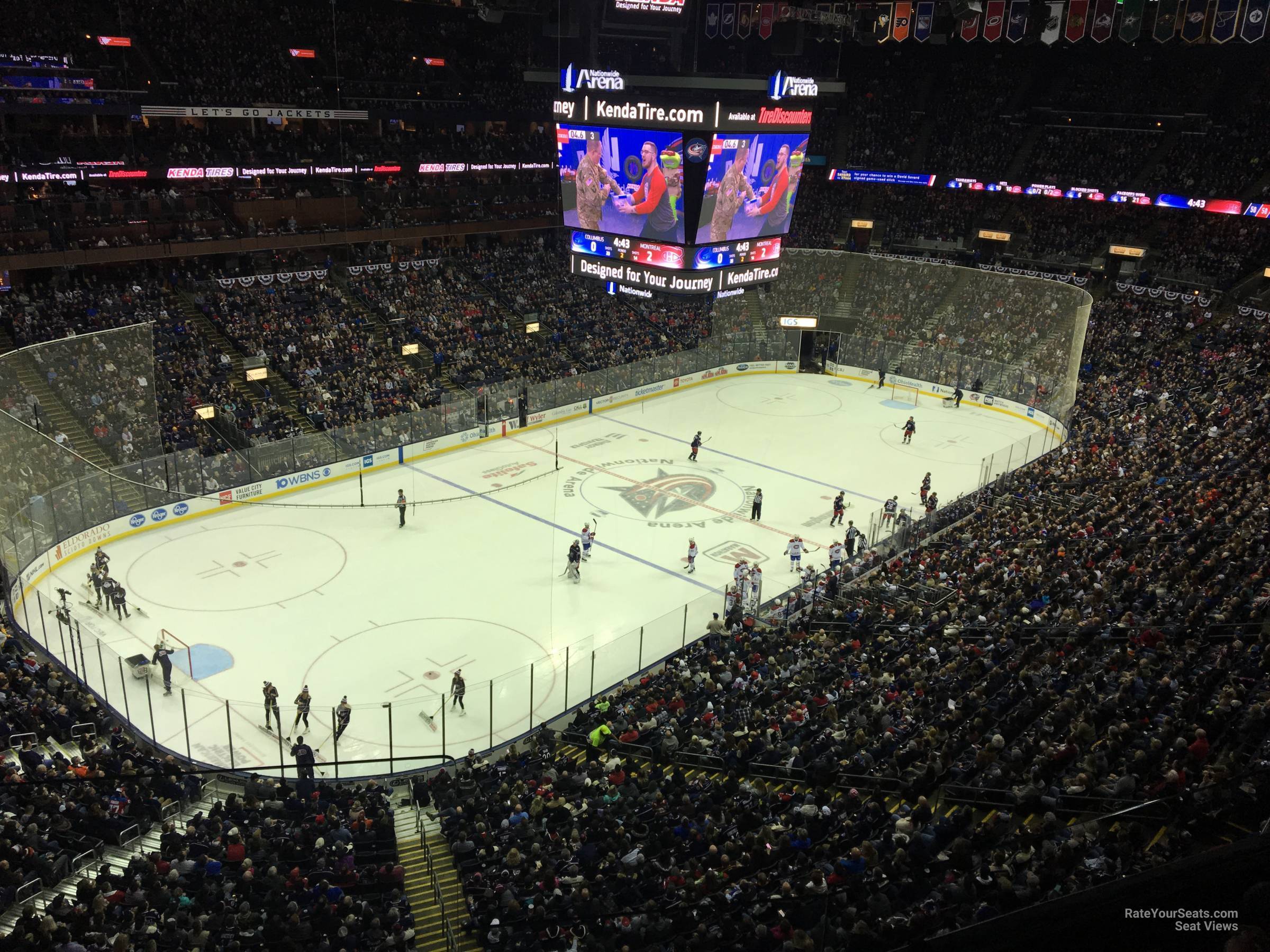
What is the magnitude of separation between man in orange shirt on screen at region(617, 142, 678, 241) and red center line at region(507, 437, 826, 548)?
8376 mm

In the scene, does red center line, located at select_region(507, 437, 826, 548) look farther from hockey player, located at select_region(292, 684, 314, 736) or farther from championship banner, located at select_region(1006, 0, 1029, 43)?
championship banner, located at select_region(1006, 0, 1029, 43)

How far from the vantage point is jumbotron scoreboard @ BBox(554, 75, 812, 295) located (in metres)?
28.2

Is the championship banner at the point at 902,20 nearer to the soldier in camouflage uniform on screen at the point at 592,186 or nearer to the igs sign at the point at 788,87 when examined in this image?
the igs sign at the point at 788,87

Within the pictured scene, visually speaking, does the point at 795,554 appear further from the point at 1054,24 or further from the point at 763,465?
the point at 1054,24

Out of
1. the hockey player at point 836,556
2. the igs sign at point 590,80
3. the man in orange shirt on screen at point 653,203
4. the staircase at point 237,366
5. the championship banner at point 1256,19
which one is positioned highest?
the championship banner at point 1256,19

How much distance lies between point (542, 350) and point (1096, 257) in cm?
2791

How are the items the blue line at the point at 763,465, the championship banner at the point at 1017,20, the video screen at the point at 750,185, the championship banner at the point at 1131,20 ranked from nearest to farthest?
the video screen at the point at 750,185, the blue line at the point at 763,465, the championship banner at the point at 1131,20, the championship banner at the point at 1017,20

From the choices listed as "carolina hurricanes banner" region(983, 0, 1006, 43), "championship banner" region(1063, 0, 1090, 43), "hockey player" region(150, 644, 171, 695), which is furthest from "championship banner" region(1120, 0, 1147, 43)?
"hockey player" region(150, 644, 171, 695)

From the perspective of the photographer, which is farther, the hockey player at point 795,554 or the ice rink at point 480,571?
the hockey player at point 795,554

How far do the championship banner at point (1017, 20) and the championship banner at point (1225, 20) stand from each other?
21.8 feet

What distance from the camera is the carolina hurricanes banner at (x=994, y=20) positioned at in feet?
133

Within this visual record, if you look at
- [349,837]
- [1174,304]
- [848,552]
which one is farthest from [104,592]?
[1174,304]

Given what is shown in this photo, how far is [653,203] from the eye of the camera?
1150 inches

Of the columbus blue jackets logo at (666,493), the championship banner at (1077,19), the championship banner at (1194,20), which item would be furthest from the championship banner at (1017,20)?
the columbus blue jackets logo at (666,493)
